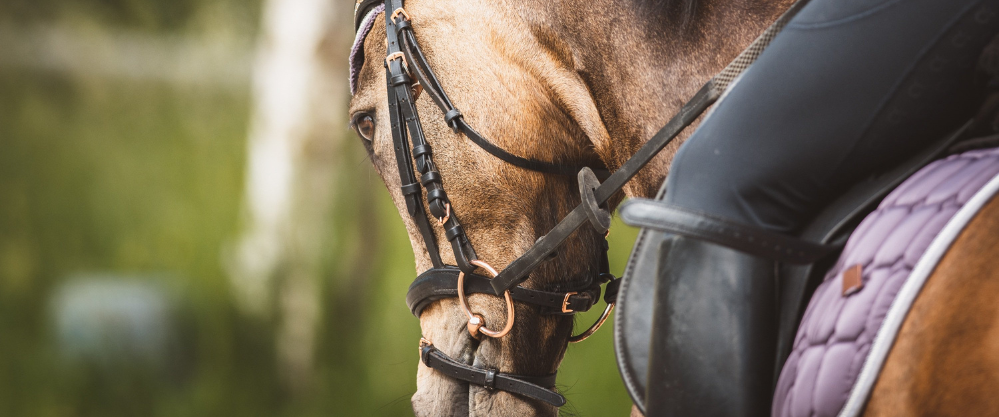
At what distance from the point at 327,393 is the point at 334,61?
1147mm

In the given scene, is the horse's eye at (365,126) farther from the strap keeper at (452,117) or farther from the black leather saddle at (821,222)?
the black leather saddle at (821,222)

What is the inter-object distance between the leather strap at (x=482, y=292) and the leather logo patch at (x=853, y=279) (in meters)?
0.57

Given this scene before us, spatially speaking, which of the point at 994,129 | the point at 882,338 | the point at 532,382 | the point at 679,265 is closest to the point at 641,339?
the point at 679,265

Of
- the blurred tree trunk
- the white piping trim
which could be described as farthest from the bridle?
the blurred tree trunk

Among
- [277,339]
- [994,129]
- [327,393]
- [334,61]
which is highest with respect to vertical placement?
[334,61]

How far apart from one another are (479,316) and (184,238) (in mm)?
1362

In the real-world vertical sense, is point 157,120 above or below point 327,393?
above

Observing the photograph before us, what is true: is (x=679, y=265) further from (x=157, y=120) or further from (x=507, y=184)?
(x=157, y=120)

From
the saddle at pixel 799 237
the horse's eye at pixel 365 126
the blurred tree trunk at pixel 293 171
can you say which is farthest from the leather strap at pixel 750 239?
the blurred tree trunk at pixel 293 171

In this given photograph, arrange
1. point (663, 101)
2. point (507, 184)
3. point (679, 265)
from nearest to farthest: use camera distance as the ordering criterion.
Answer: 1. point (679, 265)
2. point (663, 101)
3. point (507, 184)

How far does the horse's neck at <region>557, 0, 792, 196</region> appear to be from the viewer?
823mm

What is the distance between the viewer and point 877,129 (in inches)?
20.2

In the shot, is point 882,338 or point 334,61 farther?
point 334,61

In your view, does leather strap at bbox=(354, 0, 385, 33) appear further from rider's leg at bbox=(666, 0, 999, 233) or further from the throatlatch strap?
rider's leg at bbox=(666, 0, 999, 233)
